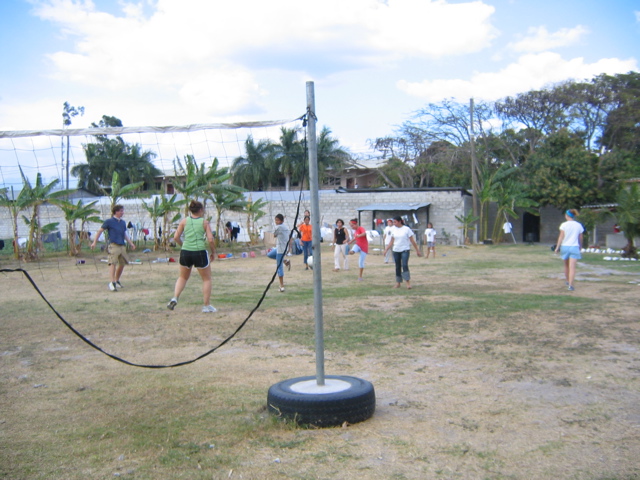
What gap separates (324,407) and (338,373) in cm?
150

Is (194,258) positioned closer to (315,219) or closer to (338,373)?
(338,373)

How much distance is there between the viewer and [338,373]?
5914 millimetres

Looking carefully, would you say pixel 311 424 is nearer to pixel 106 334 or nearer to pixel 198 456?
pixel 198 456

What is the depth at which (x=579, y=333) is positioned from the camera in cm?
768

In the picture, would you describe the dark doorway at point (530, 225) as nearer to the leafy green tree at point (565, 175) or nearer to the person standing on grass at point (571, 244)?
the leafy green tree at point (565, 175)

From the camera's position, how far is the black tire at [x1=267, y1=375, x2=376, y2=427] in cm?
443

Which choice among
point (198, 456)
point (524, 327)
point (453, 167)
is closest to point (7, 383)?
point (198, 456)

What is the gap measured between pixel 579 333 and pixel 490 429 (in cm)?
388

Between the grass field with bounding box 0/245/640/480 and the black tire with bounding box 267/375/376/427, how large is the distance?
3.2 inches

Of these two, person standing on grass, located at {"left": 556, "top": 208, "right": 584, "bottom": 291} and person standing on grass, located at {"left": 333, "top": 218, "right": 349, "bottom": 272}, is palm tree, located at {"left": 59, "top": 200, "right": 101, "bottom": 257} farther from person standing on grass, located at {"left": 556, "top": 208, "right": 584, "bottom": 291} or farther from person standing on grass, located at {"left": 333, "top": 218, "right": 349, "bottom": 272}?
person standing on grass, located at {"left": 556, "top": 208, "right": 584, "bottom": 291}

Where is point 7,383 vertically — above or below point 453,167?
below

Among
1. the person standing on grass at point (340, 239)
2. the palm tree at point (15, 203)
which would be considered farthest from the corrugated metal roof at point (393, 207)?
the palm tree at point (15, 203)

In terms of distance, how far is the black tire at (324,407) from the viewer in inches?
174

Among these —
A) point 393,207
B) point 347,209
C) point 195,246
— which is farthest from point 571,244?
point 347,209
